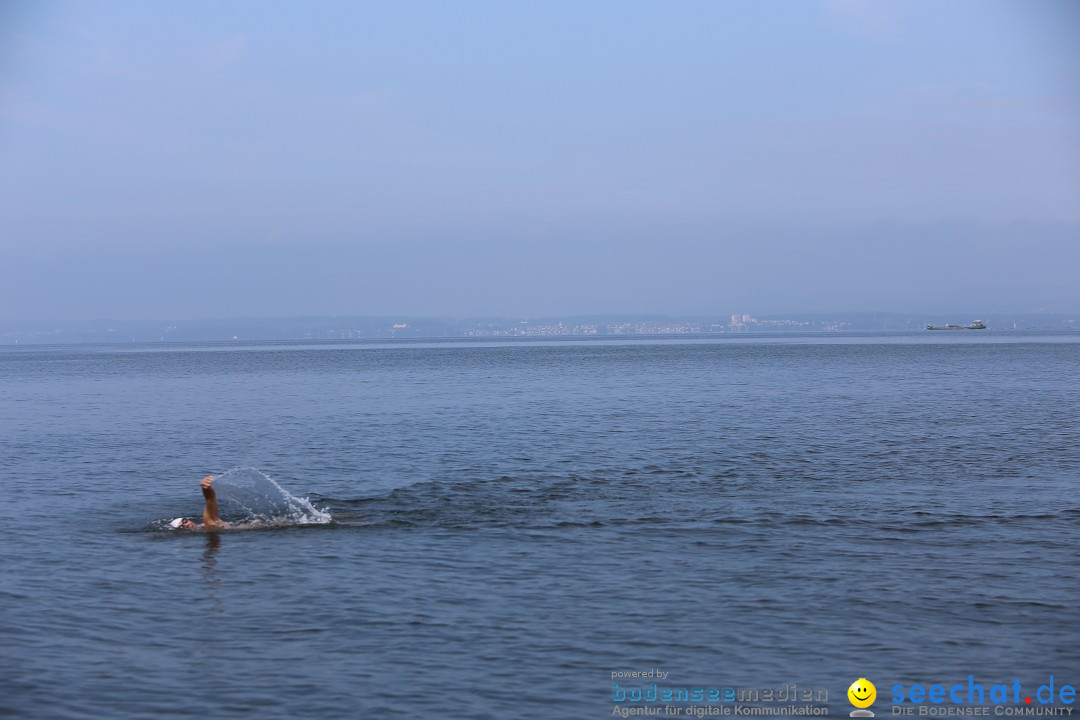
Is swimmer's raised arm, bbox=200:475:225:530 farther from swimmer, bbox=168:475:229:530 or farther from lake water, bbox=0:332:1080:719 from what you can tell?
lake water, bbox=0:332:1080:719

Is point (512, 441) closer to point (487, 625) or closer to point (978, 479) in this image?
point (978, 479)

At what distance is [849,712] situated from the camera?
1174 centimetres

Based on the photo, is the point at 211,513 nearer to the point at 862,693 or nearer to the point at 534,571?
the point at 534,571

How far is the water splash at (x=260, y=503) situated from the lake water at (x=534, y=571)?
2.33 feet

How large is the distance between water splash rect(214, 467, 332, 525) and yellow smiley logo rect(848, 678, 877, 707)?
1387 cm

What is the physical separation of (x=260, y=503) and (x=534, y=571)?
11.3m

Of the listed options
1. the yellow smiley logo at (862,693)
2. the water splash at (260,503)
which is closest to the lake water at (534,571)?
the yellow smiley logo at (862,693)

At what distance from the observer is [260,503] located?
26.4 m

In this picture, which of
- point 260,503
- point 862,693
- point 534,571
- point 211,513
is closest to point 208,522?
point 211,513

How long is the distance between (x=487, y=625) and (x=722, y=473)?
15967 mm

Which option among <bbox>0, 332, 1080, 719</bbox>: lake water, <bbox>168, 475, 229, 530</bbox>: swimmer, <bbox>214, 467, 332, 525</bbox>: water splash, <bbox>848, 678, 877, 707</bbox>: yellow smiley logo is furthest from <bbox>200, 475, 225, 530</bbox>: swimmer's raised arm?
<bbox>848, 678, 877, 707</bbox>: yellow smiley logo

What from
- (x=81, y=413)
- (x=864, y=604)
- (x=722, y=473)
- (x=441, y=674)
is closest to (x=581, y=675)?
(x=441, y=674)

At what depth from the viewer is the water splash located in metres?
23.5

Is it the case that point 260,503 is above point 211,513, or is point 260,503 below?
below
